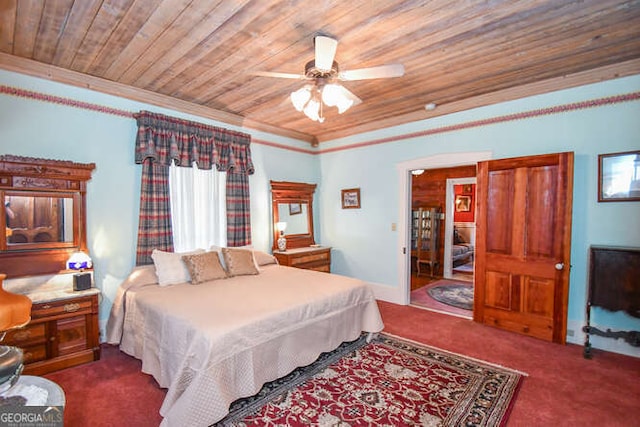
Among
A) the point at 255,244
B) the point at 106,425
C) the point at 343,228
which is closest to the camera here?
the point at 106,425

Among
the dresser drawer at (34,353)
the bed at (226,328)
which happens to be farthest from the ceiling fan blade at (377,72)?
the dresser drawer at (34,353)

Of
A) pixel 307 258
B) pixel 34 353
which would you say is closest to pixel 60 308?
pixel 34 353

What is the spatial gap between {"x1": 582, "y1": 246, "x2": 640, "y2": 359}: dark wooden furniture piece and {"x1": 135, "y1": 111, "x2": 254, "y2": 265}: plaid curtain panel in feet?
13.2

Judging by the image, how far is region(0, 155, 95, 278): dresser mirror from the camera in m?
2.76

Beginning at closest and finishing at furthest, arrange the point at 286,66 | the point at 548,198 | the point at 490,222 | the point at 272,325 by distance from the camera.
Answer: the point at 272,325
the point at 286,66
the point at 548,198
the point at 490,222

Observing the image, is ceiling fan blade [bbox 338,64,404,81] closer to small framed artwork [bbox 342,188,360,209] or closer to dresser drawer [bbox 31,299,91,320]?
small framed artwork [bbox 342,188,360,209]

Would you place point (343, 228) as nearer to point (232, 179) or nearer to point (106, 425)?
point (232, 179)

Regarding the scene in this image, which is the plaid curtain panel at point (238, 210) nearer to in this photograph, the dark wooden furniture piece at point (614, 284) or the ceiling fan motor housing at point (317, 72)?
the ceiling fan motor housing at point (317, 72)

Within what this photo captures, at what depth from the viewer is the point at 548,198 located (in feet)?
10.8

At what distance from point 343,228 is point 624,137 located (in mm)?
3677

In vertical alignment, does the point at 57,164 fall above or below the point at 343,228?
above

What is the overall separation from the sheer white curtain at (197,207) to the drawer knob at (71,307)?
1215mm

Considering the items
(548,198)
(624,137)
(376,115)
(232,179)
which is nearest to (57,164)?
(232,179)

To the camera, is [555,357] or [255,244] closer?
[555,357]
